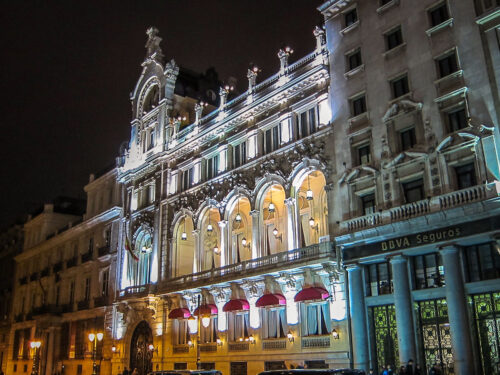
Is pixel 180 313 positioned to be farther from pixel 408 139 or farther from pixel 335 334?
pixel 408 139

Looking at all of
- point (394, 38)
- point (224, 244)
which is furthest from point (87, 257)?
point (394, 38)

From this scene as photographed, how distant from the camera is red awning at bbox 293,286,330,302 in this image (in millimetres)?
28953

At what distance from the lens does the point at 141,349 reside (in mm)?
44094

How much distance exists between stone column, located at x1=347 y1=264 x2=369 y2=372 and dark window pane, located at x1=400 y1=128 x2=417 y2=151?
22.6 feet

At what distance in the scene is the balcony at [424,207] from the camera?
904 inches

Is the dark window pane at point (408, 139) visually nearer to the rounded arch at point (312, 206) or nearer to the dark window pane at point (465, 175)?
the dark window pane at point (465, 175)

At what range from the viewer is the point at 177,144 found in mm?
44969

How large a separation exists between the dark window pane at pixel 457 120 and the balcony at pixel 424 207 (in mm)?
3529

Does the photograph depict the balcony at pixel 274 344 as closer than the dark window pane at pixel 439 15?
No

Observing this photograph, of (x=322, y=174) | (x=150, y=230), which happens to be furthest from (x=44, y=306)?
(x=322, y=174)

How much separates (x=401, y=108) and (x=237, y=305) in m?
16.1

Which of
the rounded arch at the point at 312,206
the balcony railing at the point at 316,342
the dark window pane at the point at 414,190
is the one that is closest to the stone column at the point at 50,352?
the rounded arch at the point at 312,206

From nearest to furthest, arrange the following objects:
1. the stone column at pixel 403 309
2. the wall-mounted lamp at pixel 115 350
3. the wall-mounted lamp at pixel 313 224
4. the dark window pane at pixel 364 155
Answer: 1. the stone column at pixel 403 309
2. the dark window pane at pixel 364 155
3. the wall-mounted lamp at pixel 313 224
4. the wall-mounted lamp at pixel 115 350

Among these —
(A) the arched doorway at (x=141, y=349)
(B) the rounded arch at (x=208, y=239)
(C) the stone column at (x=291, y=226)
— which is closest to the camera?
(C) the stone column at (x=291, y=226)
